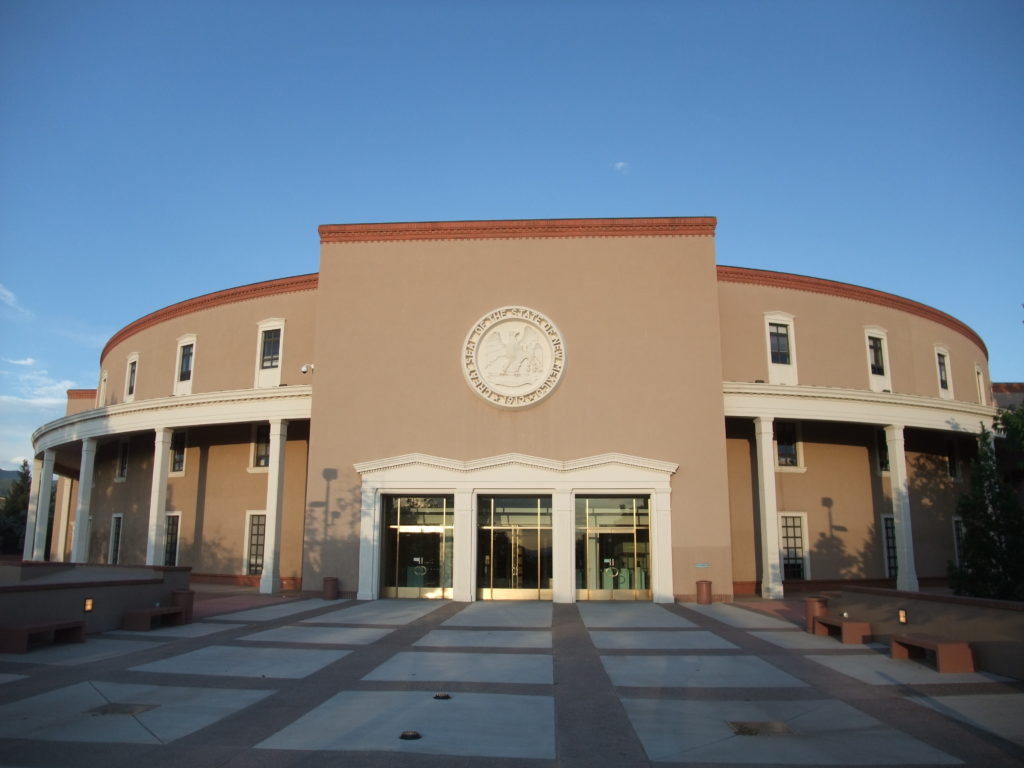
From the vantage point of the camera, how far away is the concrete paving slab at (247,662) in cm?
1191

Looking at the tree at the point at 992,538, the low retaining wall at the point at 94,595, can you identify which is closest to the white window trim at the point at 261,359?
the low retaining wall at the point at 94,595

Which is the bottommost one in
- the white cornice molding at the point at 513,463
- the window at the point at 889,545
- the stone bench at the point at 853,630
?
the stone bench at the point at 853,630

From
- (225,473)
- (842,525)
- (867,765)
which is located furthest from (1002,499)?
(225,473)

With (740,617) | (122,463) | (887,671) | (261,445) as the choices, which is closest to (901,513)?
(740,617)

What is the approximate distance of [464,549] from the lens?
2405 centimetres

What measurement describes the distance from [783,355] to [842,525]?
6708 millimetres

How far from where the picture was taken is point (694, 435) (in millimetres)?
24500

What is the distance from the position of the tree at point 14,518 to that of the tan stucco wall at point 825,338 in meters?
47.7

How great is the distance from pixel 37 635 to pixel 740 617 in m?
15.9

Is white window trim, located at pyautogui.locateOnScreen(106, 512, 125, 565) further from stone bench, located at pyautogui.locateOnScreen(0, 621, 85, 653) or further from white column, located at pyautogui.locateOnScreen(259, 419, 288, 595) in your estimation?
Answer: stone bench, located at pyautogui.locateOnScreen(0, 621, 85, 653)

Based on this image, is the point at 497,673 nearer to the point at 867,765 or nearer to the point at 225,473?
the point at 867,765

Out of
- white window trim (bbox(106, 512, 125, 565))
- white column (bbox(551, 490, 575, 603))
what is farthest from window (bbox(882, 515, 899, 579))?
white window trim (bbox(106, 512, 125, 565))

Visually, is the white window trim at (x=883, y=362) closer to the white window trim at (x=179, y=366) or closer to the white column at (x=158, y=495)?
the white column at (x=158, y=495)

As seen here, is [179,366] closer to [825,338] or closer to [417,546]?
[417,546]
